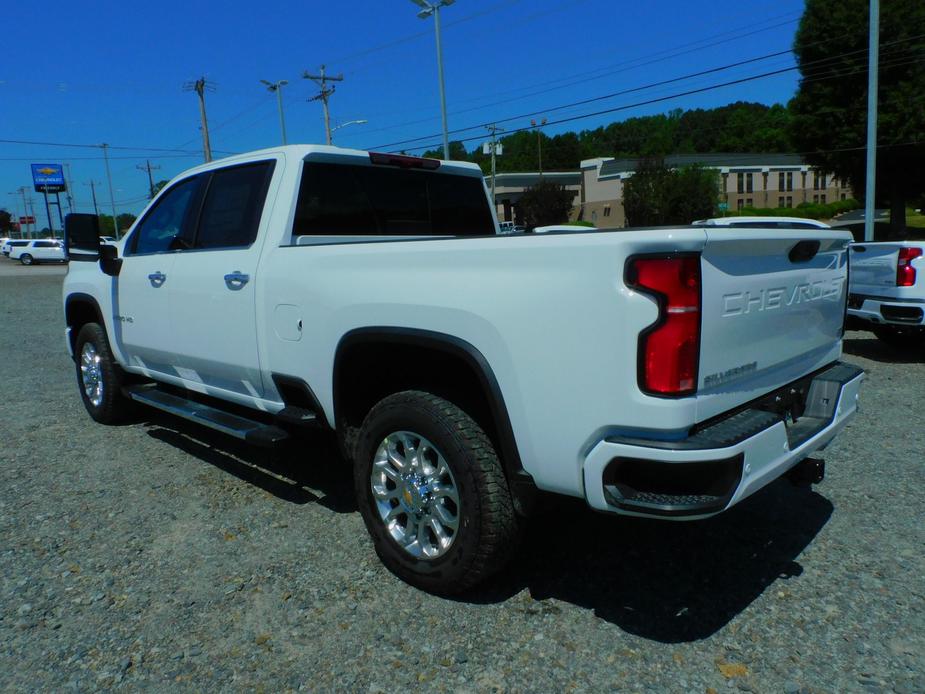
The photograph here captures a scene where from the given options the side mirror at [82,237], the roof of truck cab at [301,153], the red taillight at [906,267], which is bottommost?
the red taillight at [906,267]

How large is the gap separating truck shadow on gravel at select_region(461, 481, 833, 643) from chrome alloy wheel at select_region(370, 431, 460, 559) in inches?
12.1

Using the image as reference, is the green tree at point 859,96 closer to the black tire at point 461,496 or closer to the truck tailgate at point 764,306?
the truck tailgate at point 764,306

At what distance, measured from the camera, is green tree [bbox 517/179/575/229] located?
63156 mm

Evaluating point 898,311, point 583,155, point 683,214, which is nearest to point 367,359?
point 898,311

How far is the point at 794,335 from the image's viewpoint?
3.03 meters

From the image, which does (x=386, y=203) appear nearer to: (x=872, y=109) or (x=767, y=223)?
(x=767, y=223)

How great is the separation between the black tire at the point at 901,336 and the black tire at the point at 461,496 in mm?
6626

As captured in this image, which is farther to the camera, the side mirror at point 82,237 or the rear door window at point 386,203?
the side mirror at point 82,237

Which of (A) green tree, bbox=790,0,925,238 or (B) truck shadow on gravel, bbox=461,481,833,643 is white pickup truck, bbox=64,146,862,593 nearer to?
(B) truck shadow on gravel, bbox=461,481,833,643

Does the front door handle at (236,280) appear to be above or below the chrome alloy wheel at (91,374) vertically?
above

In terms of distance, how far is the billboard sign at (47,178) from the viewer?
78.6m

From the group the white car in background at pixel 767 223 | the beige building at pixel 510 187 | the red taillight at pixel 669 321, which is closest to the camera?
the red taillight at pixel 669 321

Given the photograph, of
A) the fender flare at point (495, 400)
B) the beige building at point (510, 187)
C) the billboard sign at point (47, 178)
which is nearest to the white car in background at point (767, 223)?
the fender flare at point (495, 400)

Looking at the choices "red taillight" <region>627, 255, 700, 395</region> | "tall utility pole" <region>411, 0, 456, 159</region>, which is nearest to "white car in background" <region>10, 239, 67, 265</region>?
"tall utility pole" <region>411, 0, 456, 159</region>
